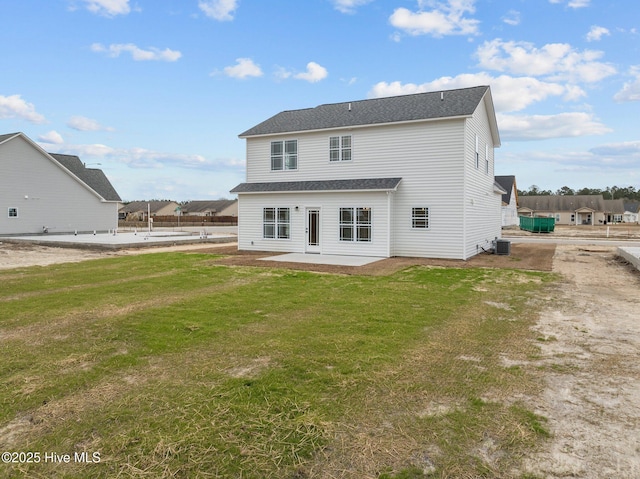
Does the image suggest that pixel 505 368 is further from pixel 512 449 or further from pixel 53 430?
pixel 53 430

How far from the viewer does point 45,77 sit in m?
20.7

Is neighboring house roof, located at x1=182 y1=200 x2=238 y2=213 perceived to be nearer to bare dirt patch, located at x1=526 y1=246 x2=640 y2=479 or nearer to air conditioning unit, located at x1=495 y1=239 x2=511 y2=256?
air conditioning unit, located at x1=495 y1=239 x2=511 y2=256

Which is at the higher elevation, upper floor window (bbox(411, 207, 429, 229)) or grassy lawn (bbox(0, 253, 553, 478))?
upper floor window (bbox(411, 207, 429, 229))

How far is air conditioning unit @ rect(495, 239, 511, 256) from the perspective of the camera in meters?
19.7

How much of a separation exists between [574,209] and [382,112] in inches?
3121

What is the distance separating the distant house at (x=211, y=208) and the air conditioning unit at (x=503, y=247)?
7377 centimetres

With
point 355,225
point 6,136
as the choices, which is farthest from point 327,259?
point 6,136

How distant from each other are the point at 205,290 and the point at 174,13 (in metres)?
13.6

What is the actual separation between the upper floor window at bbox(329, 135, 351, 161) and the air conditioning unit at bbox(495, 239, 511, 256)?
8.51 metres

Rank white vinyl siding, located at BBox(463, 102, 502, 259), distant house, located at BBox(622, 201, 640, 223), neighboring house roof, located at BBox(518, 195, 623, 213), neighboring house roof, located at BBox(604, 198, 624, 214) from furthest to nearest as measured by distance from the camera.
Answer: distant house, located at BBox(622, 201, 640, 223) → neighboring house roof, located at BBox(604, 198, 624, 214) → neighboring house roof, located at BBox(518, 195, 623, 213) → white vinyl siding, located at BBox(463, 102, 502, 259)

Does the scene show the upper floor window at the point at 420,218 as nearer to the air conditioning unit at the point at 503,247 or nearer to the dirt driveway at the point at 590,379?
the air conditioning unit at the point at 503,247

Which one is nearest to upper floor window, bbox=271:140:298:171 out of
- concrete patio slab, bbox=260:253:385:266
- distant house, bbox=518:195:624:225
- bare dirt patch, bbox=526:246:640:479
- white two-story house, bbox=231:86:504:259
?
white two-story house, bbox=231:86:504:259

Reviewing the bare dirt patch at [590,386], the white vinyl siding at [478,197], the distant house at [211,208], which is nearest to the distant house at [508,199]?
the white vinyl siding at [478,197]

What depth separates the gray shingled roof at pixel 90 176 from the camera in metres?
37.1
